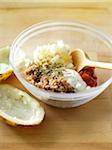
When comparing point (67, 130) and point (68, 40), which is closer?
point (67, 130)

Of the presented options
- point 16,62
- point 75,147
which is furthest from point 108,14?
point 75,147

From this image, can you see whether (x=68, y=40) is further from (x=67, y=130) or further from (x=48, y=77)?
(x=67, y=130)

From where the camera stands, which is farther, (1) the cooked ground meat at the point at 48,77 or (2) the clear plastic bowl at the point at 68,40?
(2) the clear plastic bowl at the point at 68,40

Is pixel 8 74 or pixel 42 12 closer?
pixel 8 74

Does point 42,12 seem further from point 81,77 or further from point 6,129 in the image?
point 6,129

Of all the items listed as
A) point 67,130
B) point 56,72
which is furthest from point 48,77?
point 67,130

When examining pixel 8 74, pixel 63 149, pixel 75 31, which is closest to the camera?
pixel 63 149

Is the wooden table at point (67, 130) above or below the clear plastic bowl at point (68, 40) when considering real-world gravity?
below
